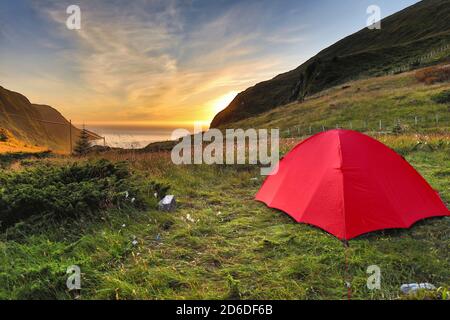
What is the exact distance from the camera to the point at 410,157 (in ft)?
41.2

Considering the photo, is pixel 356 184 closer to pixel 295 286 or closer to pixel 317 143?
pixel 317 143

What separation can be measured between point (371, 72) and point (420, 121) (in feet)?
180

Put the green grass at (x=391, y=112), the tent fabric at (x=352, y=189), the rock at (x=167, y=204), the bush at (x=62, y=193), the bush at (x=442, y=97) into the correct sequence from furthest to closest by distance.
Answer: the bush at (x=442, y=97) < the green grass at (x=391, y=112) < the rock at (x=167, y=204) < the bush at (x=62, y=193) < the tent fabric at (x=352, y=189)

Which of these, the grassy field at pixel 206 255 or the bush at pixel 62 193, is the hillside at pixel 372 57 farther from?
the bush at pixel 62 193

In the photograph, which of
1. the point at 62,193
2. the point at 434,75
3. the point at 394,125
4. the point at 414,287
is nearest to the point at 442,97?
the point at 394,125

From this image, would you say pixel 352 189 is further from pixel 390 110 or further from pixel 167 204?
pixel 390 110

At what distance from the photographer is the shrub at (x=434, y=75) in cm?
4231

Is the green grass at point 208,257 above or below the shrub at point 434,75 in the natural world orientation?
below

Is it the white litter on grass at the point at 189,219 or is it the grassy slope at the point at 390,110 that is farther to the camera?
the grassy slope at the point at 390,110

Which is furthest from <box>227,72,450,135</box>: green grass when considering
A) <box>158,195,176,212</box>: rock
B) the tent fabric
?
<box>158,195,176,212</box>: rock

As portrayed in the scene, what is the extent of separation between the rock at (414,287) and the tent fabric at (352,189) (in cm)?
151

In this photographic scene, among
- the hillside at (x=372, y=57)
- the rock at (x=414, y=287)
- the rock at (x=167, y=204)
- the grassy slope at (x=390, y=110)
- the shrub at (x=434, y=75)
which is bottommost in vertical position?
the rock at (x=414, y=287)

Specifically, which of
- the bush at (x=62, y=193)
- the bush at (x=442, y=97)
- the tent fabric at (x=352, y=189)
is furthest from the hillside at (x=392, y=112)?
the bush at (x=62, y=193)

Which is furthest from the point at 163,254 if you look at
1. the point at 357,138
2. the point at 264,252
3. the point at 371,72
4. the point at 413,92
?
the point at 371,72
